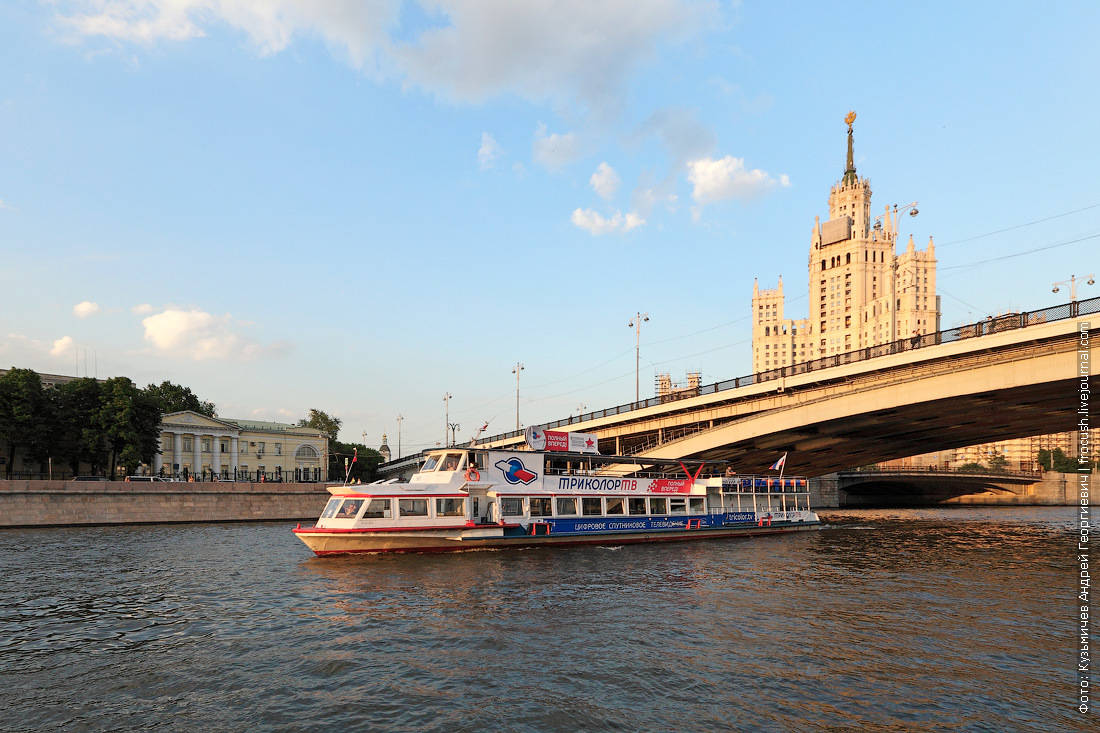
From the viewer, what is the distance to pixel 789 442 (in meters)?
53.1

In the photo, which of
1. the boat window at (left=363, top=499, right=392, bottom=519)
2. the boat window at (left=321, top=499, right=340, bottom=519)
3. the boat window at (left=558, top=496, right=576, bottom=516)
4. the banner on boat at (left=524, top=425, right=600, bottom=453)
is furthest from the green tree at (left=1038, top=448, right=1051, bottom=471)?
the boat window at (left=321, top=499, right=340, bottom=519)

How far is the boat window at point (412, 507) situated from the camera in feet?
98.3

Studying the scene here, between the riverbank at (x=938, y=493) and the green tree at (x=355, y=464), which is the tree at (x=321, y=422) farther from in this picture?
the riverbank at (x=938, y=493)

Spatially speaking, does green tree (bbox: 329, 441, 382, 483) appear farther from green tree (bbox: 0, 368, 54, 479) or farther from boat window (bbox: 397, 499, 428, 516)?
boat window (bbox: 397, 499, 428, 516)

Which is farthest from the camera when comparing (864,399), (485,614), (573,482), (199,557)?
(864,399)

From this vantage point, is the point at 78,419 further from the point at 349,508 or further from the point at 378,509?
the point at 378,509

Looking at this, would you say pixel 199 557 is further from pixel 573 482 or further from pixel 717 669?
pixel 717 669

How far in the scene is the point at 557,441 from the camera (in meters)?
37.9

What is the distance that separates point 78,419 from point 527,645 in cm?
6360

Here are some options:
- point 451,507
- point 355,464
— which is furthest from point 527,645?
point 355,464

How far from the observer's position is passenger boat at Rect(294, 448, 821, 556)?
2930 cm

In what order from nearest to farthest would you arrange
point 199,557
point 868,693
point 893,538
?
point 868,693, point 199,557, point 893,538

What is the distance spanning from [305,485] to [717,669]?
1923 inches

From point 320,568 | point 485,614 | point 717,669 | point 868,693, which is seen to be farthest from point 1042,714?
point 320,568
